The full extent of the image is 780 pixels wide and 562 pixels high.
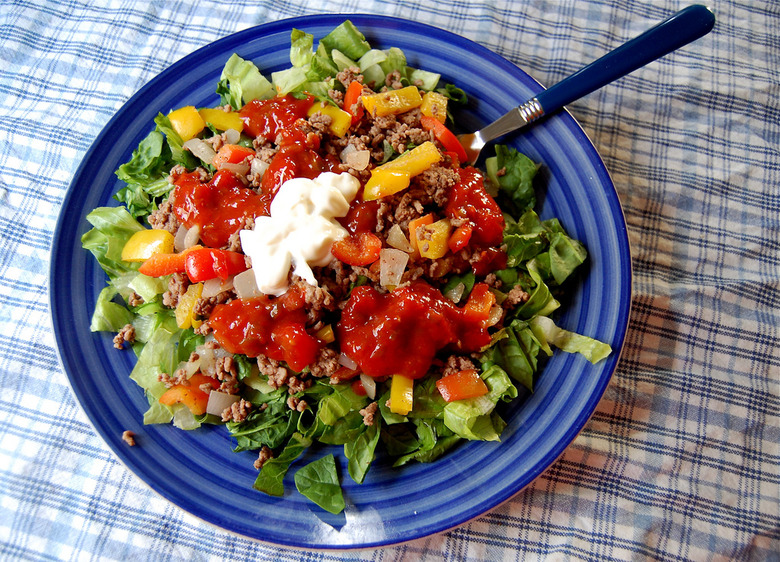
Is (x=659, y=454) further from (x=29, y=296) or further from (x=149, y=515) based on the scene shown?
(x=29, y=296)

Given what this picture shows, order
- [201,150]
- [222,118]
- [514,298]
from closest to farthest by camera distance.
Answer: [514,298], [201,150], [222,118]

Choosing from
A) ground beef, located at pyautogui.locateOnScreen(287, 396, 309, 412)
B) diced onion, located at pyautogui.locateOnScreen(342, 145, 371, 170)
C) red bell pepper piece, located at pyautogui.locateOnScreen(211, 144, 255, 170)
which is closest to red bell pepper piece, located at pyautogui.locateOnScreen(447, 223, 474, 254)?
diced onion, located at pyautogui.locateOnScreen(342, 145, 371, 170)

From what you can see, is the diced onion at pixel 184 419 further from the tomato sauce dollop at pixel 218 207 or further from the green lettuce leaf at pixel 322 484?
the tomato sauce dollop at pixel 218 207

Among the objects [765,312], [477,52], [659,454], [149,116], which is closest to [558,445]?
[659,454]

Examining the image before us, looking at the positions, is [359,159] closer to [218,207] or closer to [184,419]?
[218,207]

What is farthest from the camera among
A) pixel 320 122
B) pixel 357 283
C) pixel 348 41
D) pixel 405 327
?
pixel 348 41

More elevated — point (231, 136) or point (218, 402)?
point (231, 136)

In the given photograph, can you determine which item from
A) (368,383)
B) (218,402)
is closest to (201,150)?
(218,402)
